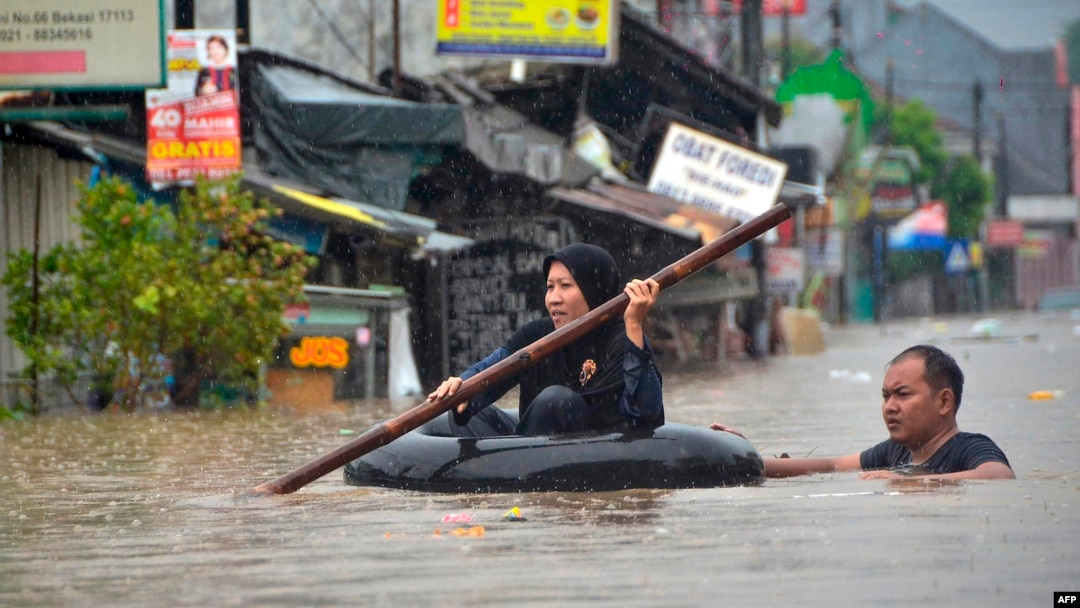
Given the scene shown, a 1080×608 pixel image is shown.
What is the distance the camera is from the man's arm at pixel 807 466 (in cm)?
706

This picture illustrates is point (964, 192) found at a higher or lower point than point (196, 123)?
higher

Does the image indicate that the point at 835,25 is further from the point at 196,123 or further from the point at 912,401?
the point at 912,401

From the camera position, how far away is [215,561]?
4895mm

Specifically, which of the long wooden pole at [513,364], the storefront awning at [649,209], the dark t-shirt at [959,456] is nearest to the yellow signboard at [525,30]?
the storefront awning at [649,209]

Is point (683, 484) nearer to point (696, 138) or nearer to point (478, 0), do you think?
point (478, 0)

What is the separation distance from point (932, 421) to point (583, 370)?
5.04 ft

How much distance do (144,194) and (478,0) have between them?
16.9 ft

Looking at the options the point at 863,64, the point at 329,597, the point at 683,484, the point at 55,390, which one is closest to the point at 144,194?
the point at 55,390

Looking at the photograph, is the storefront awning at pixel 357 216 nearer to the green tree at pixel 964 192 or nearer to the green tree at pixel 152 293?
the green tree at pixel 152 293

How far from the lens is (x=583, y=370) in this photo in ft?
21.9

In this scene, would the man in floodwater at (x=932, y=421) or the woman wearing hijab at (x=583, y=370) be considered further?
the woman wearing hijab at (x=583, y=370)

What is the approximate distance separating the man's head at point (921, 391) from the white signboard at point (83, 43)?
8508 mm

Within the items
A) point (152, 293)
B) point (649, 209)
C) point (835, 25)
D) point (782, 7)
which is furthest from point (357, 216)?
point (835, 25)

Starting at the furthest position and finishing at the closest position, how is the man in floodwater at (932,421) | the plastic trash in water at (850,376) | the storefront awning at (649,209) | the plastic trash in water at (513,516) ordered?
the storefront awning at (649,209)
the plastic trash in water at (850,376)
the man in floodwater at (932,421)
the plastic trash in water at (513,516)
